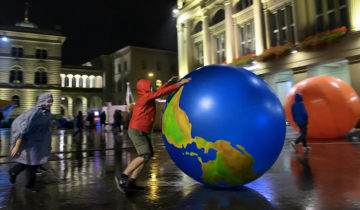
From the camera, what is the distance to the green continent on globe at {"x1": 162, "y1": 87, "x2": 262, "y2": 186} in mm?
3924

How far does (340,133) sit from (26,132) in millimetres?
11522

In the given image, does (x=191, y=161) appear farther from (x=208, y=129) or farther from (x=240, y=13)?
(x=240, y=13)

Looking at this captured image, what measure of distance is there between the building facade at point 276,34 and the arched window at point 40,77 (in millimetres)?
28301

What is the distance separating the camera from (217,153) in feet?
12.9

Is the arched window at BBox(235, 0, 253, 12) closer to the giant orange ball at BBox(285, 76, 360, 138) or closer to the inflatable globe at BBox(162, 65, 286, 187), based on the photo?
the giant orange ball at BBox(285, 76, 360, 138)

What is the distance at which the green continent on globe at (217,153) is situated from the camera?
392cm

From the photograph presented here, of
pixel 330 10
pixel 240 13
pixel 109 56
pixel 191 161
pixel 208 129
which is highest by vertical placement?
pixel 109 56

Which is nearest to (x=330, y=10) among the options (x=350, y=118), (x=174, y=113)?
(x=350, y=118)

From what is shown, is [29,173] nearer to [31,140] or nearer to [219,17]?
[31,140]

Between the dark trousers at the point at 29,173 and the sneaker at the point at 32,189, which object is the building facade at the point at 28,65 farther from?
the sneaker at the point at 32,189

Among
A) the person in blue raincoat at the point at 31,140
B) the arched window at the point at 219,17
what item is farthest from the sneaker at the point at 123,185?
the arched window at the point at 219,17

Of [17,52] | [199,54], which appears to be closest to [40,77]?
[17,52]

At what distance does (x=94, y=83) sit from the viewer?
61688 millimetres

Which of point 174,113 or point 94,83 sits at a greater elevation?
point 94,83
